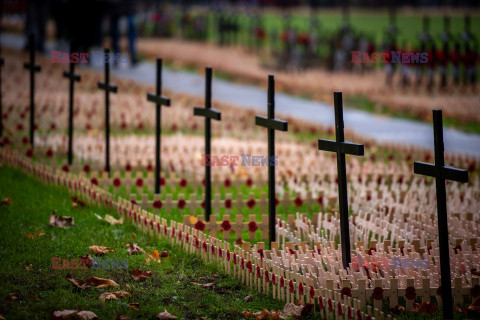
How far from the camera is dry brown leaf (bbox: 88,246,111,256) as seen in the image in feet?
21.1

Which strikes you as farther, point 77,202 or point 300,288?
point 77,202

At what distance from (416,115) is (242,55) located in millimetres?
12570

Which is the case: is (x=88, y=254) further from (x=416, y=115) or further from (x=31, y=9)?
(x=31, y=9)

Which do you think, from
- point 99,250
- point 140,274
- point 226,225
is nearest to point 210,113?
point 226,225

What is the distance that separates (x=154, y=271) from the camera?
605 centimetres

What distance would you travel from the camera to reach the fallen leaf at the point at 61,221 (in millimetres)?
7309

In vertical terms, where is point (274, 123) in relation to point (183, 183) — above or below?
above

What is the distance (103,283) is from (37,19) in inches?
838

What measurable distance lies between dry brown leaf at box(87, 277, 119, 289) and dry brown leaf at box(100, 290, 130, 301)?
164 mm

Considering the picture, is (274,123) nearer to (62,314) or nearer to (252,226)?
(252,226)

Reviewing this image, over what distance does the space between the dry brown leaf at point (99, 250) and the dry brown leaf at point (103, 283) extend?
767mm

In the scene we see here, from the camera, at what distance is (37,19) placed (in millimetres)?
25109

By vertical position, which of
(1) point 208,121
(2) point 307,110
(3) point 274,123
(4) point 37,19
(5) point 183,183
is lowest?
(5) point 183,183

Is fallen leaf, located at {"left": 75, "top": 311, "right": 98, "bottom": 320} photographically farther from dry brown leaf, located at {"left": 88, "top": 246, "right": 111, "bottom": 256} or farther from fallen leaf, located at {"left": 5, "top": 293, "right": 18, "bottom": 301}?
dry brown leaf, located at {"left": 88, "top": 246, "right": 111, "bottom": 256}
